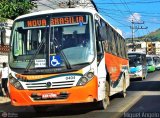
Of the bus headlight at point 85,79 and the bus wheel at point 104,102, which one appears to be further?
the bus wheel at point 104,102

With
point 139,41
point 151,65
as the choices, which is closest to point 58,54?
point 151,65

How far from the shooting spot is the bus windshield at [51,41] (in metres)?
12.8

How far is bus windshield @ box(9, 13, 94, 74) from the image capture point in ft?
41.9

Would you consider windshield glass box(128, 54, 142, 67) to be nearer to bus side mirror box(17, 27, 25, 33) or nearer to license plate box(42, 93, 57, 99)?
bus side mirror box(17, 27, 25, 33)

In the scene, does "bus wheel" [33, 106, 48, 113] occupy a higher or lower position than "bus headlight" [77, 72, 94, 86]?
lower

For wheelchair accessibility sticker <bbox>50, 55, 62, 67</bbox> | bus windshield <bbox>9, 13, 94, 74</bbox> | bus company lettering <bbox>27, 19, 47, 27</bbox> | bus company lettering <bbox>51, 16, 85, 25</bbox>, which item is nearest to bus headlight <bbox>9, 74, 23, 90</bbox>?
bus windshield <bbox>9, 13, 94, 74</bbox>

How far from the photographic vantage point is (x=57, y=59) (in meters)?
12.8

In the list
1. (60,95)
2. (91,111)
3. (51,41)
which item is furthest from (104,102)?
(51,41)

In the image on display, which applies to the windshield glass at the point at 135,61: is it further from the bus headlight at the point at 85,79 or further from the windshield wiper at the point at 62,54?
the bus headlight at the point at 85,79

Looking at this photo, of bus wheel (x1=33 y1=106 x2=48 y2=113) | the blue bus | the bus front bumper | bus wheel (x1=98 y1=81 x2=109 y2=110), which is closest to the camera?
the bus front bumper

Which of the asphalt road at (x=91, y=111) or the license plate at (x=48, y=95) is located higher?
the license plate at (x=48, y=95)

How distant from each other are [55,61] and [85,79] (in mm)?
975

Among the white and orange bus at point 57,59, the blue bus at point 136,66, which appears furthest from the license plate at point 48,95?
the blue bus at point 136,66

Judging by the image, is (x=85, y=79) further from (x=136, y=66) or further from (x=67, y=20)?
(x=136, y=66)
